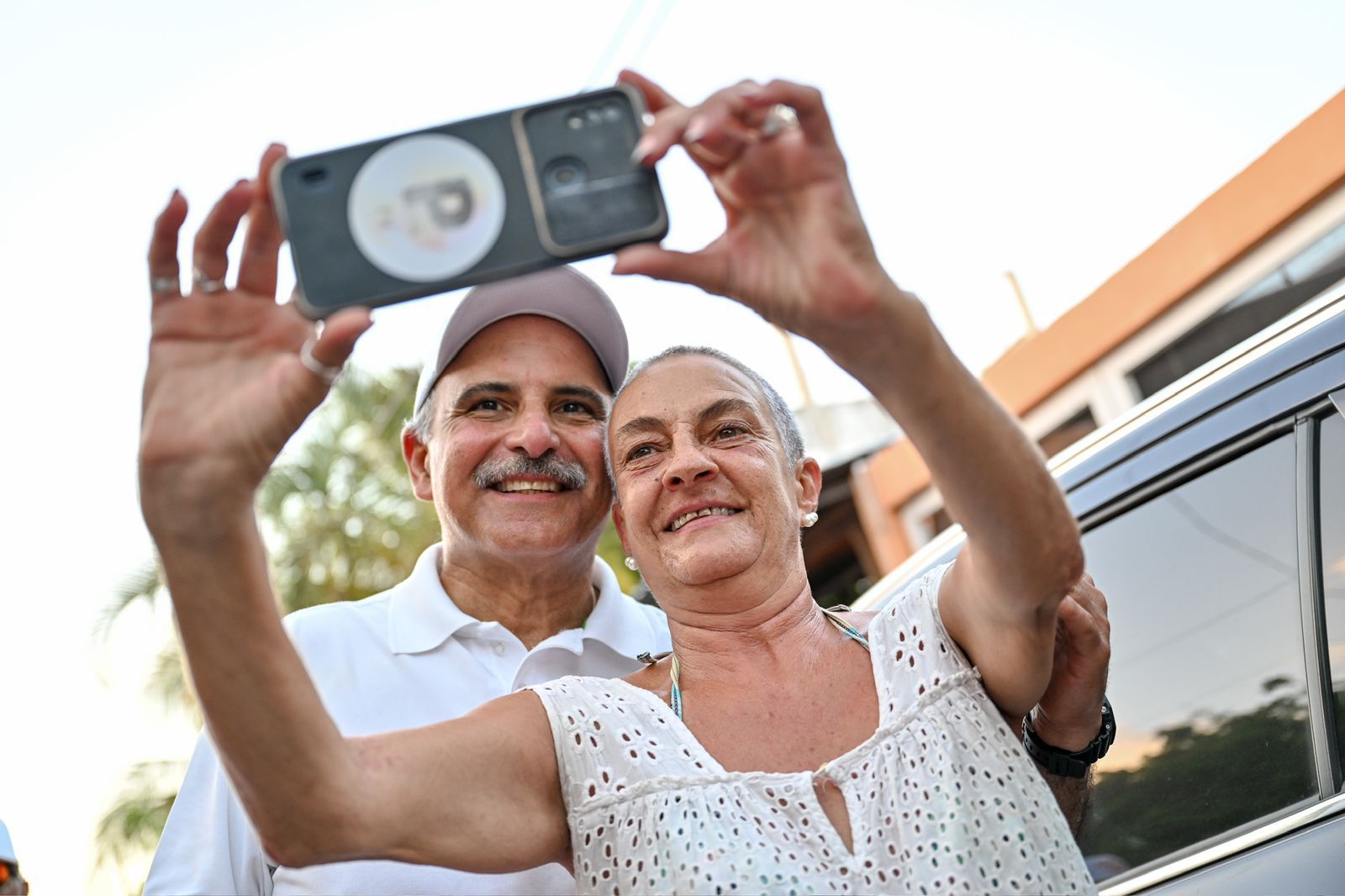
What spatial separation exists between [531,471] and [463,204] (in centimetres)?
126

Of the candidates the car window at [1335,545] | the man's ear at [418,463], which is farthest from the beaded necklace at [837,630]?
the man's ear at [418,463]

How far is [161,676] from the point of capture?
13953 mm

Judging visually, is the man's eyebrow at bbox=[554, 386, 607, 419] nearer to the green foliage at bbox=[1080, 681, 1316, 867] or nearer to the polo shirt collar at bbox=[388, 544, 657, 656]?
the polo shirt collar at bbox=[388, 544, 657, 656]

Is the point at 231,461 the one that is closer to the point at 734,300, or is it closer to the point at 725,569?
the point at 734,300

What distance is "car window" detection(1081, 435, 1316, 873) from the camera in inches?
85.2

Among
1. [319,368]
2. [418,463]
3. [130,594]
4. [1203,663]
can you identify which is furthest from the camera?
[130,594]

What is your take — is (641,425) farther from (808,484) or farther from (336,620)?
(336,620)

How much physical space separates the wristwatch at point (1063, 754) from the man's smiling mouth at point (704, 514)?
0.61 metres

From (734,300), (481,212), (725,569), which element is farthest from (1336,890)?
(481,212)

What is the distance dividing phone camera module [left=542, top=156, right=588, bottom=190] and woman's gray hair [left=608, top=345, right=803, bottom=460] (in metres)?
0.94

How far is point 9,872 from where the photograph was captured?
7.50ft

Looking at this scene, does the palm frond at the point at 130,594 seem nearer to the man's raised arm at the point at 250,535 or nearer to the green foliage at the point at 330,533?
the green foliage at the point at 330,533

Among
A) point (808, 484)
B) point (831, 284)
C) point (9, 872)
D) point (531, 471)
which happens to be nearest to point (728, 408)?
point (808, 484)

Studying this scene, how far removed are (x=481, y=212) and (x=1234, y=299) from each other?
7.27m
